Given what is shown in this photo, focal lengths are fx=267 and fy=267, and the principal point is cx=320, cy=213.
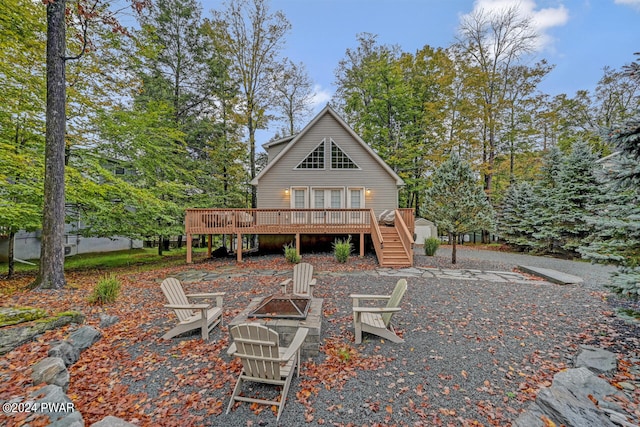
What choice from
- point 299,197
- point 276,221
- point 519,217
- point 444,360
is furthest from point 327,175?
point 519,217

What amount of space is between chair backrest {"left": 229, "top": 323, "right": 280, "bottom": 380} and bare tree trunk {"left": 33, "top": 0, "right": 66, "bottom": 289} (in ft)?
22.9

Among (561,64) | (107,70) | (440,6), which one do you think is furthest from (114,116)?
(561,64)

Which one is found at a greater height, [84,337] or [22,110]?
[22,110]

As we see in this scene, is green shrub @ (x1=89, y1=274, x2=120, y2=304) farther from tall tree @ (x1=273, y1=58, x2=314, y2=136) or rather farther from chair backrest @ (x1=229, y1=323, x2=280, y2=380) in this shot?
tall tree @ (x1=273, y1=58, x2=314, y2=136)

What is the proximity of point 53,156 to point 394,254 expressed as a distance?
34.3 ft

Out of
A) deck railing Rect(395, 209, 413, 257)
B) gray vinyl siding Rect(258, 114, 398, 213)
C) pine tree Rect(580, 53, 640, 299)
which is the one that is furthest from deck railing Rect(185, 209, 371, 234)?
pine tree Rect(580, 53, 640, 299)

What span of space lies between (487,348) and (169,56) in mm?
20557

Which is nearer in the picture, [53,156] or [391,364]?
[391,364]

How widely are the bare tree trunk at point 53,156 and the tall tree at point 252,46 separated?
10.8 metres

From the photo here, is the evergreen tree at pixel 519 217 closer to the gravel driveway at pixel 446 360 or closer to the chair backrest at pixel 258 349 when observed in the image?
the gravel driveway at pixel 446 360

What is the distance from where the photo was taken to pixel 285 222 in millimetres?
11711

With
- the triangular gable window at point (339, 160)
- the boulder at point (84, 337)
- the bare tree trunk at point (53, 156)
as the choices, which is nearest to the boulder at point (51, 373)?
the boulder at point (84, 337)

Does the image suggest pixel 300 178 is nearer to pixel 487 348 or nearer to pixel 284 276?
pixel 284 276

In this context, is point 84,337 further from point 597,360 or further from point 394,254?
point 394,254
